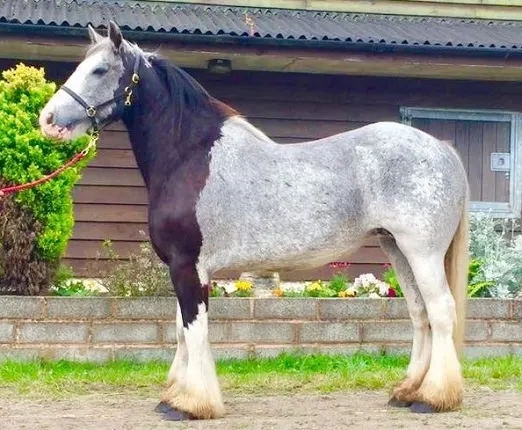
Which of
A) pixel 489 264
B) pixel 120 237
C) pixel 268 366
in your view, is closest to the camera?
pixel 268 366

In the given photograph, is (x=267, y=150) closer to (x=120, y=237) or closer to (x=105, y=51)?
(x=105, y=51)

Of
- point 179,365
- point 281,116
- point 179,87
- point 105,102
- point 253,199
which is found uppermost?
point 281,116

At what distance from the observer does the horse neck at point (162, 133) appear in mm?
5883

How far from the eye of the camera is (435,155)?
19.5 feet

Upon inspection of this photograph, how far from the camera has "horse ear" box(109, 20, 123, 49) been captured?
566cm

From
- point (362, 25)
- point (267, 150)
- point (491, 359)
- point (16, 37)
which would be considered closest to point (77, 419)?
point (267, 150)

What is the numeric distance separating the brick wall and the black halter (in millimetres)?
2163

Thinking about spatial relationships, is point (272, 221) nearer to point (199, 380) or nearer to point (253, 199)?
point (253, 199)

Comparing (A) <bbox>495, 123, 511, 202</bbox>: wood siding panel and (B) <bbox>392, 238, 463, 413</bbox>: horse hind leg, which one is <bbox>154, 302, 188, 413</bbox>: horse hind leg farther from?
(A) <bbox>495, 123, 511, 202</bbox>: wood siding panel

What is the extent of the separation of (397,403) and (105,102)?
8.92 feet

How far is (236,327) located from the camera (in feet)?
25.1

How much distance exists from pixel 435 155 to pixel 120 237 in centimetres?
517

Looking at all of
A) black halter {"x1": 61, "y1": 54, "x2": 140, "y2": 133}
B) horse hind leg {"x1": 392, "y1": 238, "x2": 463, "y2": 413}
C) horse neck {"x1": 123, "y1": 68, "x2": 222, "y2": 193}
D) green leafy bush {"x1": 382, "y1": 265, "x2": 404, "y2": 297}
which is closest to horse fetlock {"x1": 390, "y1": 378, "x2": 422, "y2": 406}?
horse hind leg {"x1": 392, "y1": 238, "x2": 463, "y2": 413}

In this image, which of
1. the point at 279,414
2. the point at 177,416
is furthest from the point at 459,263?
the point at 177,416
